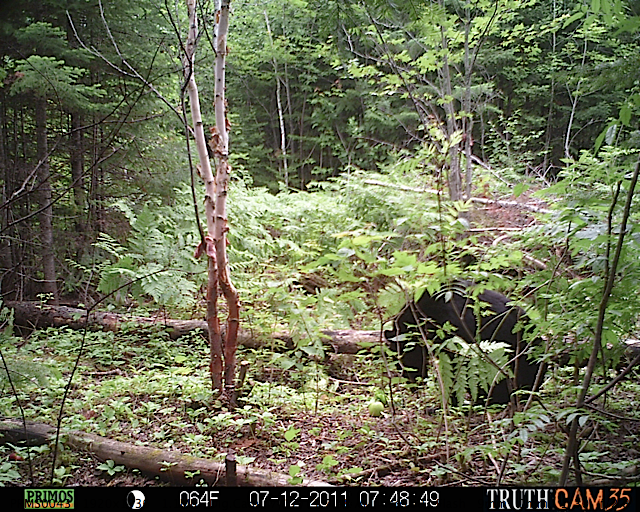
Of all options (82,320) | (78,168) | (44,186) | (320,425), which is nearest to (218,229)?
(320,425)

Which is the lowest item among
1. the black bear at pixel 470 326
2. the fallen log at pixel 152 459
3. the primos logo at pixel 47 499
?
the fallen log at pixel 152 459

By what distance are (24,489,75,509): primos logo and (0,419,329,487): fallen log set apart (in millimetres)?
483

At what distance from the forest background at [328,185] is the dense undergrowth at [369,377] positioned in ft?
0.10

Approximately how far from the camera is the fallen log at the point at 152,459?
2291 millimetres

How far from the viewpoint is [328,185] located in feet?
24.8

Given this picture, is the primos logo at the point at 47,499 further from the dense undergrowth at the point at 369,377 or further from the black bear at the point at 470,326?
the black bear at the point at 470,326

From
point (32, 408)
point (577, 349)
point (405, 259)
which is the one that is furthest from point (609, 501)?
point (32, 408)

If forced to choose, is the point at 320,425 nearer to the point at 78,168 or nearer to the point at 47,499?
the point at 47,499

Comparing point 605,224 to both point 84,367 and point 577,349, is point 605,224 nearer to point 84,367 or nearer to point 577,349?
point 577,349

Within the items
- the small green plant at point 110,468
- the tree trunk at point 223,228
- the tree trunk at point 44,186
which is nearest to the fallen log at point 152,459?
the small green plant at point 110,468

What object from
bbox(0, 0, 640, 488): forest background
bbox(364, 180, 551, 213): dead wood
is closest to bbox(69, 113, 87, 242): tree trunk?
bbox(0, 0, 640, 488): forest background

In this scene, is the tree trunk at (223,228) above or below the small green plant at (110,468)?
above

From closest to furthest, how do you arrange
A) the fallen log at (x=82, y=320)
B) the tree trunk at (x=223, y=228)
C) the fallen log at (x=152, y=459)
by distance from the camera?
the fallen log at (x=152, y=459)
the tree trunk at (x=223, y=228)
the fallen log at (x=82, y=320)

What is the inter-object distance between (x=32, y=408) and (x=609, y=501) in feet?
10.7
